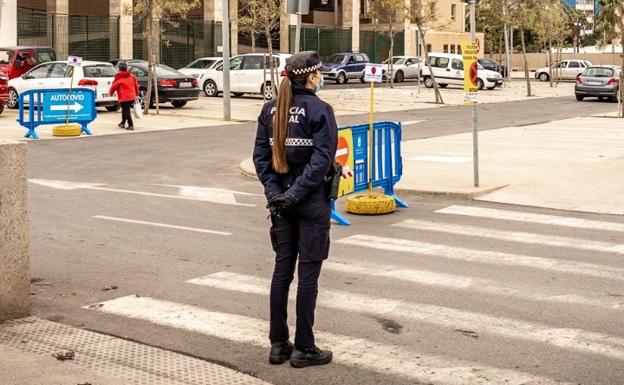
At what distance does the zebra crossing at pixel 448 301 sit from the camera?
6164 mm

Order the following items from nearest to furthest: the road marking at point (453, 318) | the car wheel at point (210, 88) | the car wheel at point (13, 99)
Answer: the road marking at point (453, 318)
the car wheel at point (13, 99)
the car wheel at point (210, 88)

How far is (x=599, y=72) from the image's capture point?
40156 millimetres

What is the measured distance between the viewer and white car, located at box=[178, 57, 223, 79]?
40656 millimetres

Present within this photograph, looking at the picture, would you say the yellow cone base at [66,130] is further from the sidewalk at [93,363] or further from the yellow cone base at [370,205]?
the sidewalk at [93,363]

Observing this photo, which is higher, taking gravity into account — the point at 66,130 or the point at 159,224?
the point at 66,130

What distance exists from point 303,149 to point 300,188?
26 cm

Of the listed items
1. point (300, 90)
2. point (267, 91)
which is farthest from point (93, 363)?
point (267, 91)

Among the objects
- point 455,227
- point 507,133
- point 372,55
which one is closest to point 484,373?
point 455,227

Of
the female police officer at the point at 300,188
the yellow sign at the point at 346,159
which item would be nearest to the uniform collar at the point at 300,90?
the female police officer at the point at 300,188

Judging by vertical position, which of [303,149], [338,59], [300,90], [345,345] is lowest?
[345,345]

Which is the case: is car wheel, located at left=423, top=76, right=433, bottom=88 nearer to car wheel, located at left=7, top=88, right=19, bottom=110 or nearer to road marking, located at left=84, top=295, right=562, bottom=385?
car wheel, located at left=7, top=88, right=19, bottom=110

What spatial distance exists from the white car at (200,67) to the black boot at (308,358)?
34.2 meters

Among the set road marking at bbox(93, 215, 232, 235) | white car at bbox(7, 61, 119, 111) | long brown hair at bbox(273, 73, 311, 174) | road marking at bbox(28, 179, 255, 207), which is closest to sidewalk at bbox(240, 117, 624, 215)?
road marking at bbox(28, 179, 255, 207)

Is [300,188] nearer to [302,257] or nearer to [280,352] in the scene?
[302,257]
